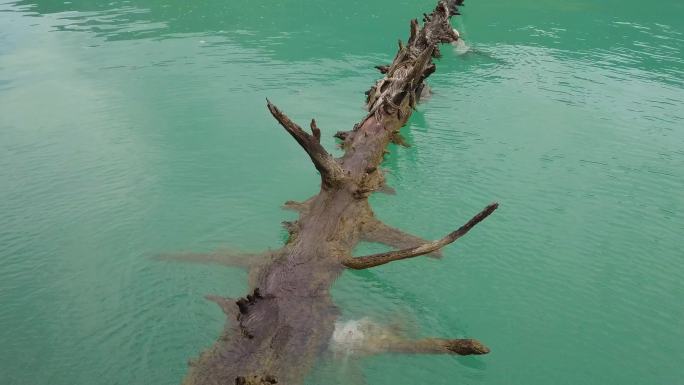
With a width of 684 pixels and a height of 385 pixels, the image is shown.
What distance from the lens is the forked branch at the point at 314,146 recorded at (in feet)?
14.4

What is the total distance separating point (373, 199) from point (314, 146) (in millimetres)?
2222

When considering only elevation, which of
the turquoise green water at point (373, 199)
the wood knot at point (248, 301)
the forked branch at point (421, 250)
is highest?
the forked branch at point (421, 250)

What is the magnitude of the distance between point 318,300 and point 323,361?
18.9 inches

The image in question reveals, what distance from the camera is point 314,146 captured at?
474 centimetres

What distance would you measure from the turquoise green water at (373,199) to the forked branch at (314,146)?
3.20 feet

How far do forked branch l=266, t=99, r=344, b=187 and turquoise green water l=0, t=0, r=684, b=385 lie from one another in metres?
0.98

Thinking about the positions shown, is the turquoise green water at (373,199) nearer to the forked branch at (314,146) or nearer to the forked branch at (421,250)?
the forked branch at (421,250)

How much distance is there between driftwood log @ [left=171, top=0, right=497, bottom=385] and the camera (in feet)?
12.7

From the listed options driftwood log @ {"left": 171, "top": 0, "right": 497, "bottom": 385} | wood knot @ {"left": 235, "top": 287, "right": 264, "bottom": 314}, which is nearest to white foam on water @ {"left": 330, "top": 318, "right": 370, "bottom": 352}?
driftwood log @ {"left": 171, "top": 0, "right": 497, "bottom": 385}

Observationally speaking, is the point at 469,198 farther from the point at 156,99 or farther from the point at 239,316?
the point at 156,99

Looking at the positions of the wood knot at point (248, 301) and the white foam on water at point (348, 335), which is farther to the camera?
the white foam on water at point (348, 335)

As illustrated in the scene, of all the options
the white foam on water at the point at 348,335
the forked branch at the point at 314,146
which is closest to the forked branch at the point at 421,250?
the white foam on water at the point at 348,335

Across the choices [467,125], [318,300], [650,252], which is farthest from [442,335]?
[467,125]

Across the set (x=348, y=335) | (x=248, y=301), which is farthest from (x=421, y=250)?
(x=248, y=301)
